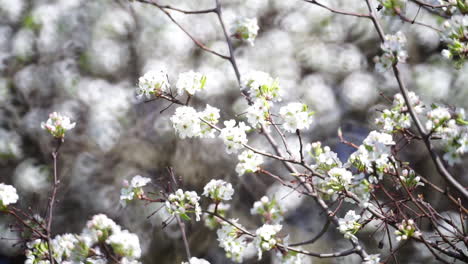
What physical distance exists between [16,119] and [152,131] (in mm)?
506

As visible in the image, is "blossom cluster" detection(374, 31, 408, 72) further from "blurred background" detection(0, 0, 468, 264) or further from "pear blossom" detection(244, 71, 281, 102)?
"blurred background" detection(0, 0, 468, 264)

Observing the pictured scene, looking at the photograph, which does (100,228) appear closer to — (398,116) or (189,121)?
(189,121)

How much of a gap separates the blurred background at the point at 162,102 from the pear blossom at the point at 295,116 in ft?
2.29

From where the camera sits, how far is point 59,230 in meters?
1.57

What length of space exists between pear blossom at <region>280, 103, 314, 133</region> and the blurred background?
0.70 metres

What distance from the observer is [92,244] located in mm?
945

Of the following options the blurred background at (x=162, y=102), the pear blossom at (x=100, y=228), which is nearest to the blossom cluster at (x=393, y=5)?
the pear blossom at (x=100, y=228)

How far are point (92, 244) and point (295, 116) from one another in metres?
0.49

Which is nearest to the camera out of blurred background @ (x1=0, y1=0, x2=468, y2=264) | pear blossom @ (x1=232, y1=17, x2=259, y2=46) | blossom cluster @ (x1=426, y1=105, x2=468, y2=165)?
blossom cluster @ (x1=426, y1=105, x2=468, y2=165)

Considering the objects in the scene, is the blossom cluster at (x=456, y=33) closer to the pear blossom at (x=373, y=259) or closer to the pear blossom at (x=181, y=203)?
the pear blossom at (x=373, y=259)

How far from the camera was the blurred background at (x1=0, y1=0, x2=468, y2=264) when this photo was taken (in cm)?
156

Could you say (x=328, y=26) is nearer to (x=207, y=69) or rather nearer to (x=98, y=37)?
(x=207, y=69)

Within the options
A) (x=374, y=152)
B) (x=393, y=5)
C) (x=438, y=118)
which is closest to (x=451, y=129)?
(x=438, y=118)

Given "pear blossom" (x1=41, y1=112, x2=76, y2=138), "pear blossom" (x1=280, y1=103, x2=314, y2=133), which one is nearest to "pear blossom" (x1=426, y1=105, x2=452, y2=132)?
"pear blossom" (x1=280, y1=103, x2=314, y2=133)
